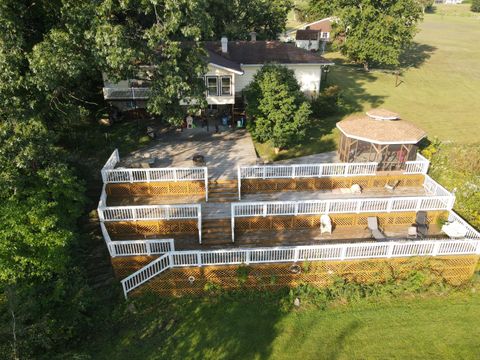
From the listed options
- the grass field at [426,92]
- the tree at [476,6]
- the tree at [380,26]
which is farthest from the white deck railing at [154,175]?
the tree at [476,6]

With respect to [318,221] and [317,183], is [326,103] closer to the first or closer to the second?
[317,183]

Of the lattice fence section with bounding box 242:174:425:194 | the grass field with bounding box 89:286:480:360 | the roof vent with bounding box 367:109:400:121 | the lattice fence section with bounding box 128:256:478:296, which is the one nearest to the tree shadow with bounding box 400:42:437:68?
the roof vent with bounding box 367:109:400:121

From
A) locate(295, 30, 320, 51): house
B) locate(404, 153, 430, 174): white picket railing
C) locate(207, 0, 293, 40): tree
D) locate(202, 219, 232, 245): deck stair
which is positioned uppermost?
locate(207, 0, 293, 40): tree

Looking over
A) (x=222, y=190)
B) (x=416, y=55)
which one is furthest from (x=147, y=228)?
(x=416, y=55)

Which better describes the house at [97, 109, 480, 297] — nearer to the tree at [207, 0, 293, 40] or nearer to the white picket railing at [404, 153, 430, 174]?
the white picket railing at [404, 153, 430, 174]

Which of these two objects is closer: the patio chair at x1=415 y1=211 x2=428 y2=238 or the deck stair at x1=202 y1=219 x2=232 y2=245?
the deck stair at x1=202 y1=219 x2=232 y2=245

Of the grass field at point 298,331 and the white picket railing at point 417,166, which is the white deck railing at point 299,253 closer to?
the grass field at point 298,331

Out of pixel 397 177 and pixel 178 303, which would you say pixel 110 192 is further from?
pixel 397 177
